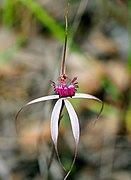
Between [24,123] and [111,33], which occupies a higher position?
[111,33]

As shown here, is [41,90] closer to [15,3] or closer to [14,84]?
[14,84]

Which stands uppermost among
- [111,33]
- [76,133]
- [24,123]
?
[111,33]

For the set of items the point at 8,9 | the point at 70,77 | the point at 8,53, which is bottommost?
the point at 70,77

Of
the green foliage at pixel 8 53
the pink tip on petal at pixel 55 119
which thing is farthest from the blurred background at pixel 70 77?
the pink tip on petal at pixel 55 119

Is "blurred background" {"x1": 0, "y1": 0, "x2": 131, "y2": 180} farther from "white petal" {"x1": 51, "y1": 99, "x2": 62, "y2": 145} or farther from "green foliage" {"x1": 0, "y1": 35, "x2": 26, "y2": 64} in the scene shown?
"white petal" {"x1": 51, "y1": 99, "x2": 62, "y2": 145}

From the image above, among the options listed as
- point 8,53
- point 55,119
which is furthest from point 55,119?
point 8,53

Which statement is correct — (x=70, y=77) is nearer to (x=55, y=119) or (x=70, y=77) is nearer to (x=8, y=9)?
(x=8, y=9)

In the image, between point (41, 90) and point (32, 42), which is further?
point (32, 42)

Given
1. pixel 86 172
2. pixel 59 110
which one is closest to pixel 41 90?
pixel 86 172
